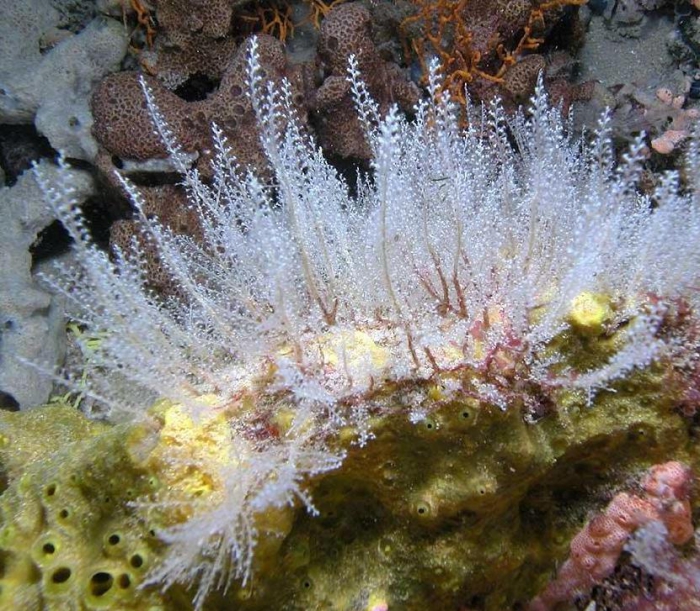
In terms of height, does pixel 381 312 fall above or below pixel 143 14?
below

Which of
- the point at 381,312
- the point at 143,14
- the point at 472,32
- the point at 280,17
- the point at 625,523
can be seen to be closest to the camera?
the point at 625,523

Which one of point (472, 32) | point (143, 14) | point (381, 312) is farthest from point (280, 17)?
point (381, 312)

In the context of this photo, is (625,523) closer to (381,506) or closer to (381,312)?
(381,506)

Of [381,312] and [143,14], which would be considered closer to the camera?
[381,312]

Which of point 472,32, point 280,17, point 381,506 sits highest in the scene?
point 280,17

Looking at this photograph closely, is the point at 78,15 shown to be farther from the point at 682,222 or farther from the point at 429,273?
the point at 682,222

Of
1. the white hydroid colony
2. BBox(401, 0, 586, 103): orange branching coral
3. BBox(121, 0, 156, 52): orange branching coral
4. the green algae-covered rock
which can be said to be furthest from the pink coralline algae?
BBox(121, 0, 156, 52): orange branching coral
